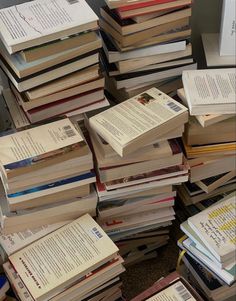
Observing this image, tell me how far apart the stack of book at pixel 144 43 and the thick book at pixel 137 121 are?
10 cm

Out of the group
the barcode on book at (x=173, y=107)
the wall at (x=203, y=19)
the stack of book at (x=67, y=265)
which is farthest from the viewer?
the wall at (x=203, y=19)

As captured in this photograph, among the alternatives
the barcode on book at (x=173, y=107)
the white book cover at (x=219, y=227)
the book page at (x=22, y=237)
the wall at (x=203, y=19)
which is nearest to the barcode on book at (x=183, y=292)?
the white book cover at (x=219, y=227)

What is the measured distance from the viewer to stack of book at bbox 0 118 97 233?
1176 mm

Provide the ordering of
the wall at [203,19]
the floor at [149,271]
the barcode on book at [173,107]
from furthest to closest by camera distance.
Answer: the wall at [203,19], the floor at [149,271], the barcode on book at [173,107]

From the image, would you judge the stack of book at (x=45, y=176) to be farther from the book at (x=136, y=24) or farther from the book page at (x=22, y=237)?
the book at (x=136, y=24)

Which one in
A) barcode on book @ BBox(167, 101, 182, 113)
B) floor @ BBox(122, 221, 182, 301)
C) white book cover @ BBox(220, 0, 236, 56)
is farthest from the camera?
floor @ BBox(122, 221, 182, 301)

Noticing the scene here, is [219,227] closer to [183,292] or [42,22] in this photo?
[183,292]

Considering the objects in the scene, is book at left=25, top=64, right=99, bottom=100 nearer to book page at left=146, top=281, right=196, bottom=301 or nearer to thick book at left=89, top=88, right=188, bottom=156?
thick book at left=89, top=88, right=188, bottom=156

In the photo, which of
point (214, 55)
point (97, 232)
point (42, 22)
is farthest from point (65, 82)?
point (214, 55)

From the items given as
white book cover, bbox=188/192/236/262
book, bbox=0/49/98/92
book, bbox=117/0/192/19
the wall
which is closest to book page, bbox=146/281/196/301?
white book cover, bbox=188/192/236/262

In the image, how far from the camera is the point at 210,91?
4.34 feet

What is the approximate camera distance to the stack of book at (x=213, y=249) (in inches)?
47.7

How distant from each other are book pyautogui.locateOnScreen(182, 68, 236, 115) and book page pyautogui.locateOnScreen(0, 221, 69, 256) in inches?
18.0

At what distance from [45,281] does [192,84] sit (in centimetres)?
63
